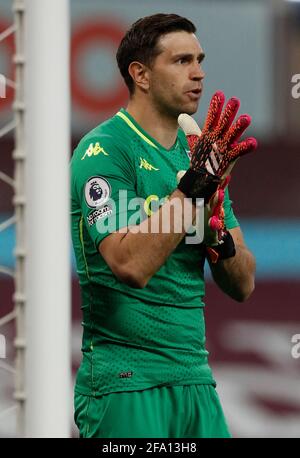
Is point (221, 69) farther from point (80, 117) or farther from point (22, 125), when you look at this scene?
point (22, 125)

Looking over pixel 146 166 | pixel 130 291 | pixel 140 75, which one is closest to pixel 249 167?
pixel 140 75

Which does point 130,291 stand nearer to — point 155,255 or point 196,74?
point 155,255

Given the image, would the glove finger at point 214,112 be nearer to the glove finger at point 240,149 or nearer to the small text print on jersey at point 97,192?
the glove finger at point 240,149

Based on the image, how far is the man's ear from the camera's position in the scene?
313cm

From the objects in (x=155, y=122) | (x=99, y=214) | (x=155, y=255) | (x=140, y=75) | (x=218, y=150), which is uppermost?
(x=140, y=75)

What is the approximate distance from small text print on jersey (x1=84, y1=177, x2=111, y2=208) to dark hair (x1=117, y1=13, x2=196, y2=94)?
0.36 metres

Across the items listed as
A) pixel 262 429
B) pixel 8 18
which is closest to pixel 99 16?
pixel 8 18

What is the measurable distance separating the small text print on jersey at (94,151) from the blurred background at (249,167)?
269cm

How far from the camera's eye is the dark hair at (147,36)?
3131mm

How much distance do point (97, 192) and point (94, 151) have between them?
0.12 metres

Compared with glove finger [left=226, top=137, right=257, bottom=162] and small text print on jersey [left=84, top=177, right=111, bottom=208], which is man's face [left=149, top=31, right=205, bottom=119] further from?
small text print on jersey [left=84, top=177, right=111, bottom=208]

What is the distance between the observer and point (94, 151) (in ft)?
9.77

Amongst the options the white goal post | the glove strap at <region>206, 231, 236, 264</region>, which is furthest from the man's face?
the white goal post

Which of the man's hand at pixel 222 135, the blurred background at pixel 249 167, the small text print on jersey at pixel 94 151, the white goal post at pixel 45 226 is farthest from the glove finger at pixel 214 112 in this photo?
the blurred background at pixel 249 167
